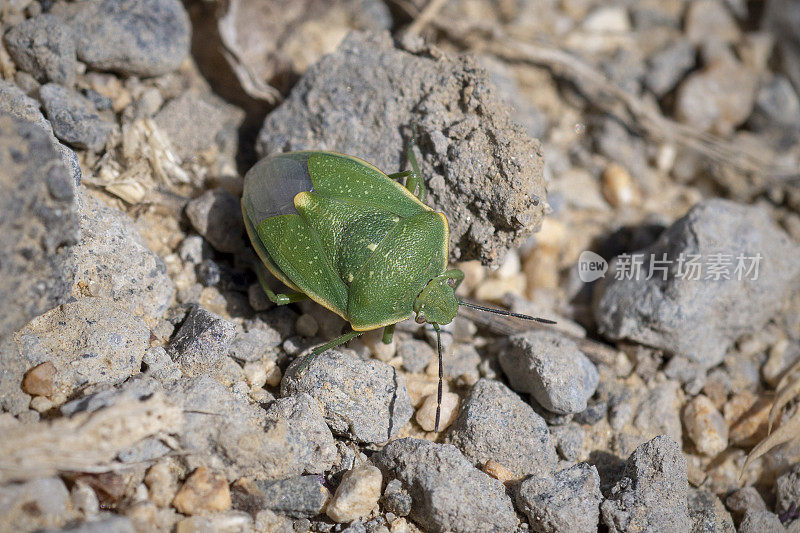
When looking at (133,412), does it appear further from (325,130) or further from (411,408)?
(325,130)

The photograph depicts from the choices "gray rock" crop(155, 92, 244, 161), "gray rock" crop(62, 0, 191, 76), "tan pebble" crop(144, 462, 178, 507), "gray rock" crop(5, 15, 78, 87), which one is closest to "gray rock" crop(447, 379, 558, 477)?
"tan pebble" crop(144, 462, 178, 507)

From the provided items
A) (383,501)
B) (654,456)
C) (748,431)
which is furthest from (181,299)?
(748,431)

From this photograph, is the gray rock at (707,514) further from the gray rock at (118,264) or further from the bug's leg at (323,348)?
the gray rock at (118,264)

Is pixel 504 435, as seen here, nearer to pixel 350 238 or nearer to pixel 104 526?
pixel 350 238

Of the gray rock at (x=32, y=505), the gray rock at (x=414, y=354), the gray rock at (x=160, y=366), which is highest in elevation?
the gray rock at (x=32, y=505)

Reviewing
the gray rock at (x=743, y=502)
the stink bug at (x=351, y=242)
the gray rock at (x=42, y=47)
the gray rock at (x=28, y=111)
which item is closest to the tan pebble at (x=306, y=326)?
the stink bug at (x=351, y=242)

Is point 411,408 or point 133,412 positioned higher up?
point 133,412
